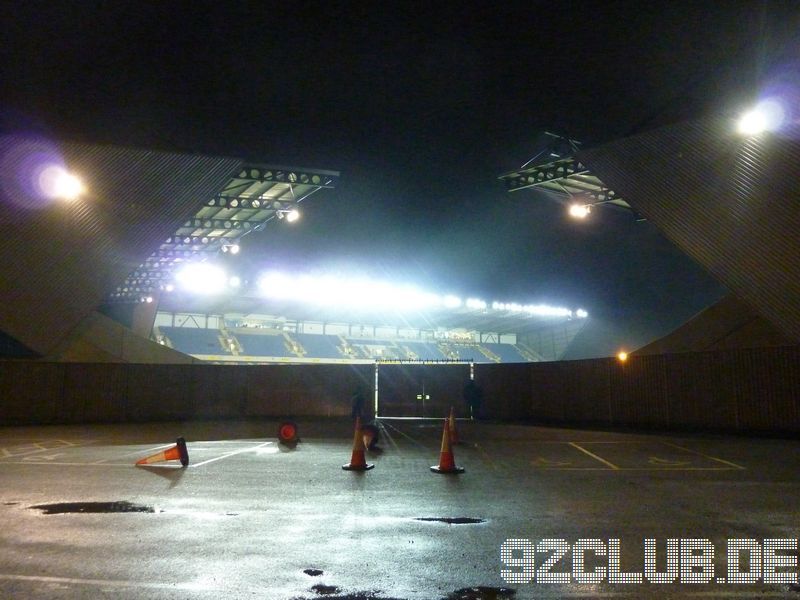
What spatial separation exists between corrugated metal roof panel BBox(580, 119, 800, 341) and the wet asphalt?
6239 mm

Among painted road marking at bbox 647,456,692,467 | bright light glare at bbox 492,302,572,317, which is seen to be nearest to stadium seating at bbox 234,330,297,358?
bright light glare at bbox 492,302,572,317

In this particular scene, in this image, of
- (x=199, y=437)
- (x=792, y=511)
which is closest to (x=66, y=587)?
(x=792, y=511)

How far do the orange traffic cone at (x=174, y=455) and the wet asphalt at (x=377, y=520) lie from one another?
17cm

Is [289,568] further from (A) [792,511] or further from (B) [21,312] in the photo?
(B) [21,312]

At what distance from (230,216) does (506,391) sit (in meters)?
17.9

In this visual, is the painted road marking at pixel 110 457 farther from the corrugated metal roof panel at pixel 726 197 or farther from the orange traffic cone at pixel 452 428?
the corrugated metal roof panel at pixel 726 197

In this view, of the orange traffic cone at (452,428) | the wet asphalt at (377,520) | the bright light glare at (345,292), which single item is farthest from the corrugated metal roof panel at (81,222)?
the bright light glare at (345,292)

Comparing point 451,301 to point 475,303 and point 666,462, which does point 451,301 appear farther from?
point 666,462

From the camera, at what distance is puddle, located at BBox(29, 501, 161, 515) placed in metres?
6.84

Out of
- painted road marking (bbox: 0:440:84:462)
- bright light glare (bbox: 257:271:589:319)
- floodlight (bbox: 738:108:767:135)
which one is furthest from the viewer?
bright light glare (bbox: 257:271:589:319)

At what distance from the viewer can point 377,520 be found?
6.39 m

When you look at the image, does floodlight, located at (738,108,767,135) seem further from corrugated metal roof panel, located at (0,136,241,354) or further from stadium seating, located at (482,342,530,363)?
stadium seating, located at (482,342,530,363)

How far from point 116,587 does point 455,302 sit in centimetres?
4611

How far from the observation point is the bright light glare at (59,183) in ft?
63.7
